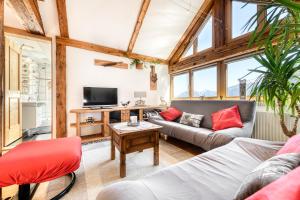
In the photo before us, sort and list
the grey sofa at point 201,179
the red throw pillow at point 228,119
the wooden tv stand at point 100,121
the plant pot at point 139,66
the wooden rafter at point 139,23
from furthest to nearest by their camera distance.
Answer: the plant pot at point 139,66
the wooden rafter at point 139,23
the wooden tv stand at point 100,121
the red throw pillow at point 228,119
the grey sofa at point 201,179

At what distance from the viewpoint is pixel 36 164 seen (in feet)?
4.06

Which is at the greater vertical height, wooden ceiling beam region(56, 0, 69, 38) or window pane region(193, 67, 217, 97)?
wooden ceiling beam region(56, 0, 69, 38)

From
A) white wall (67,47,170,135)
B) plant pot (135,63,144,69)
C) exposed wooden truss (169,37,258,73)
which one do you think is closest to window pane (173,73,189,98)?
exposed wooden truss (169,37,258,73)

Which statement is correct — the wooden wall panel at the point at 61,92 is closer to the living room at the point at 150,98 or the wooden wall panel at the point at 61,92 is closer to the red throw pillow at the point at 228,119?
the living room at the point at 150,98

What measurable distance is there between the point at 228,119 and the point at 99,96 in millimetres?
3030

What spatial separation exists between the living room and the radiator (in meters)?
0.02

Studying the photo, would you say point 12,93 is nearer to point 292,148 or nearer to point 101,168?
point 101,168

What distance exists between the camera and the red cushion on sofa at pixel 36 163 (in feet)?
3.81

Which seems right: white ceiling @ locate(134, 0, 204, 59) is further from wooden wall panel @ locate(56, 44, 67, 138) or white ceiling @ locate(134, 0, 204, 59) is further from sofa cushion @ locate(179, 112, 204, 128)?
sofa cushion @ locate(179, 112, 204, 128)

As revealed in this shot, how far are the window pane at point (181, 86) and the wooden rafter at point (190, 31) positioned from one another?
0.65 m

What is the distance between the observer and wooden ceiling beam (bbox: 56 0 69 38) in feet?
9.22

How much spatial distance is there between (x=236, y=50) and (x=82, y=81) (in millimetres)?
3726

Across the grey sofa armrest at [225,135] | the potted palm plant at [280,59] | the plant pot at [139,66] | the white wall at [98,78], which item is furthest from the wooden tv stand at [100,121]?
the potted palm plant at [280,59]

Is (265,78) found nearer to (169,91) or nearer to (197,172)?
(197,172)
